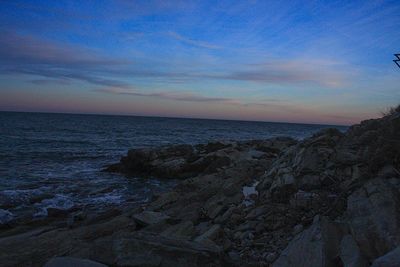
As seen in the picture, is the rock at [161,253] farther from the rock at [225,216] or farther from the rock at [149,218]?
the rock at [149,218]

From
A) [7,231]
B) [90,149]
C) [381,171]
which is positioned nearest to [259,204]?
[381,171]

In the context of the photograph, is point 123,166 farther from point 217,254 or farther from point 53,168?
point 217,254

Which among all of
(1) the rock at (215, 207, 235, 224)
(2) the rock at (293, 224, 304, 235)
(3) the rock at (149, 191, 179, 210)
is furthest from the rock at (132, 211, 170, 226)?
(2) the rock at (293, 224, 304, 235)

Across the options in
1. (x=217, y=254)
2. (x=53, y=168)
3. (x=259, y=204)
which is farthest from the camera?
(x=53, y=168)

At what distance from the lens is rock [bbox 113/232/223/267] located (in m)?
6.64

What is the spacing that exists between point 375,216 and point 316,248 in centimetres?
119

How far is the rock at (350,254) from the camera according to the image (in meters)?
5.52

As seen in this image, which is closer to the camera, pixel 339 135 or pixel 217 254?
pixel 217 254

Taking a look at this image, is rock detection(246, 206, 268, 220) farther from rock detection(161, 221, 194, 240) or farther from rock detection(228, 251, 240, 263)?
rock detection(228, 251, 240, 263)

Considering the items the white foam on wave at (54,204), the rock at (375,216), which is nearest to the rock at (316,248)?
the rock at (375,216)

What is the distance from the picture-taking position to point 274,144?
3122 cm

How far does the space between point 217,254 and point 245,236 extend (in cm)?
165

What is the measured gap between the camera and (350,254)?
19.1ft

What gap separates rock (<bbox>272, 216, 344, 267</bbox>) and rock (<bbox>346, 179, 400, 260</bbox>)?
0.36m
